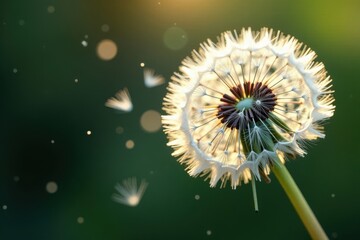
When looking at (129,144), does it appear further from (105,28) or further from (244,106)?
(244,106)

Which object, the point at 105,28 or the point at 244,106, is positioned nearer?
the point at 244,106

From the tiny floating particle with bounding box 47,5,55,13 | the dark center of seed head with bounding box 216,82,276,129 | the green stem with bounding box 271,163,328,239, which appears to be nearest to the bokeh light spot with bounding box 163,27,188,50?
the tiny floating particle with bounding box 47,5,55,13

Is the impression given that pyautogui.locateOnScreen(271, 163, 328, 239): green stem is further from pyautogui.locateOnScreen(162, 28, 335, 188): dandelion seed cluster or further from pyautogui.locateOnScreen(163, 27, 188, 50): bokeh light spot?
pyautogui.locateOnScreen(163, 27, 188, 50): bokeh light spot

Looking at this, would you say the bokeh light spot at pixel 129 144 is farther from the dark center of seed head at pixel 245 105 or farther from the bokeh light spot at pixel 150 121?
the dark center of seed head at pixel 245 105

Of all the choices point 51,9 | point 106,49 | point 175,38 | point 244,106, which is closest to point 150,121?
point 175,38

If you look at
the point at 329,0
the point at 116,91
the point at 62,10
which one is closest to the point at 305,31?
the point at 329,0

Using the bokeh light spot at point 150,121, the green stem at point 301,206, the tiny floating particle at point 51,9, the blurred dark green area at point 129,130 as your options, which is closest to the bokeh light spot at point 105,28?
the blurred dark green area at point 129,130
